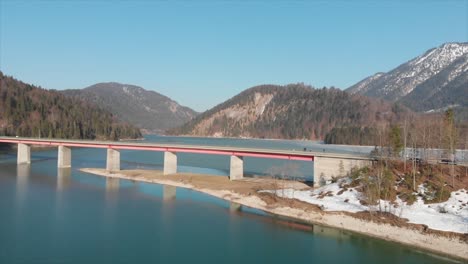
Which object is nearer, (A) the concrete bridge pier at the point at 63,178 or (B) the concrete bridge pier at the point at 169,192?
(B) the concrete bridge pier at the point at 169,192

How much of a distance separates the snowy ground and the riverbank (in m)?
1.45

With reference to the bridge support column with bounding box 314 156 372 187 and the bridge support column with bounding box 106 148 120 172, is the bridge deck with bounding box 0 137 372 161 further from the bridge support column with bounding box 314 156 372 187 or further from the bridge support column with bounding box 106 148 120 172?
the bridge support column with bounding box 106 148 120 172

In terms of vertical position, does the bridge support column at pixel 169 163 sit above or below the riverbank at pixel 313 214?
above

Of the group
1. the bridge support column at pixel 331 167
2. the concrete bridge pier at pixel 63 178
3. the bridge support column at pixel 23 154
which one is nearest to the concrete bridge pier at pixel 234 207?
the bridge support column at pixel 331 167

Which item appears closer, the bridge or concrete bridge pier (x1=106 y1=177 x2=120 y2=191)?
the bridge

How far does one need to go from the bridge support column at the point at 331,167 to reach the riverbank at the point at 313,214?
10.5ft

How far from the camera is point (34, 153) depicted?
13312cm

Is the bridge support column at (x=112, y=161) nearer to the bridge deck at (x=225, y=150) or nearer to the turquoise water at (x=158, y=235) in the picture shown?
the bridge deck at (x=225, y=150)

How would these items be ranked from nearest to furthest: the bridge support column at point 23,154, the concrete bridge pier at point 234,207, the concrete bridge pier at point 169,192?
the concrete bridge pier at point 234,207 < the concrete bridge pier at point 169,192 < the bridge support column at point 23,154

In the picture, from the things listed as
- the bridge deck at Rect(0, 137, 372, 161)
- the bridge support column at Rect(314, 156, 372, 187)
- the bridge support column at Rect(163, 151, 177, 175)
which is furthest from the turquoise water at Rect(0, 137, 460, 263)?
A: the bridge support column at Rect(163, 151, 177, 175)

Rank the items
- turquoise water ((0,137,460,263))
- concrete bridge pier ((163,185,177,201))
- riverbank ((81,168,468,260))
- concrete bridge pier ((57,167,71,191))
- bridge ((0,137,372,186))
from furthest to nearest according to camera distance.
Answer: concrete bridge pier ((57,167,71,191)) < bridge ((0,137,372,186)) < concrete bridge pier ((163,185,177,201)) < riverbank ((81,168,468,260)) < turquoise water ((0,137,460,263))

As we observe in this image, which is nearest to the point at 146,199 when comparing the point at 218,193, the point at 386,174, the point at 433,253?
the point at 218,193

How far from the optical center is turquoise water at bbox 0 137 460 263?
36438mm

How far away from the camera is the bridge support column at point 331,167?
209 ft
